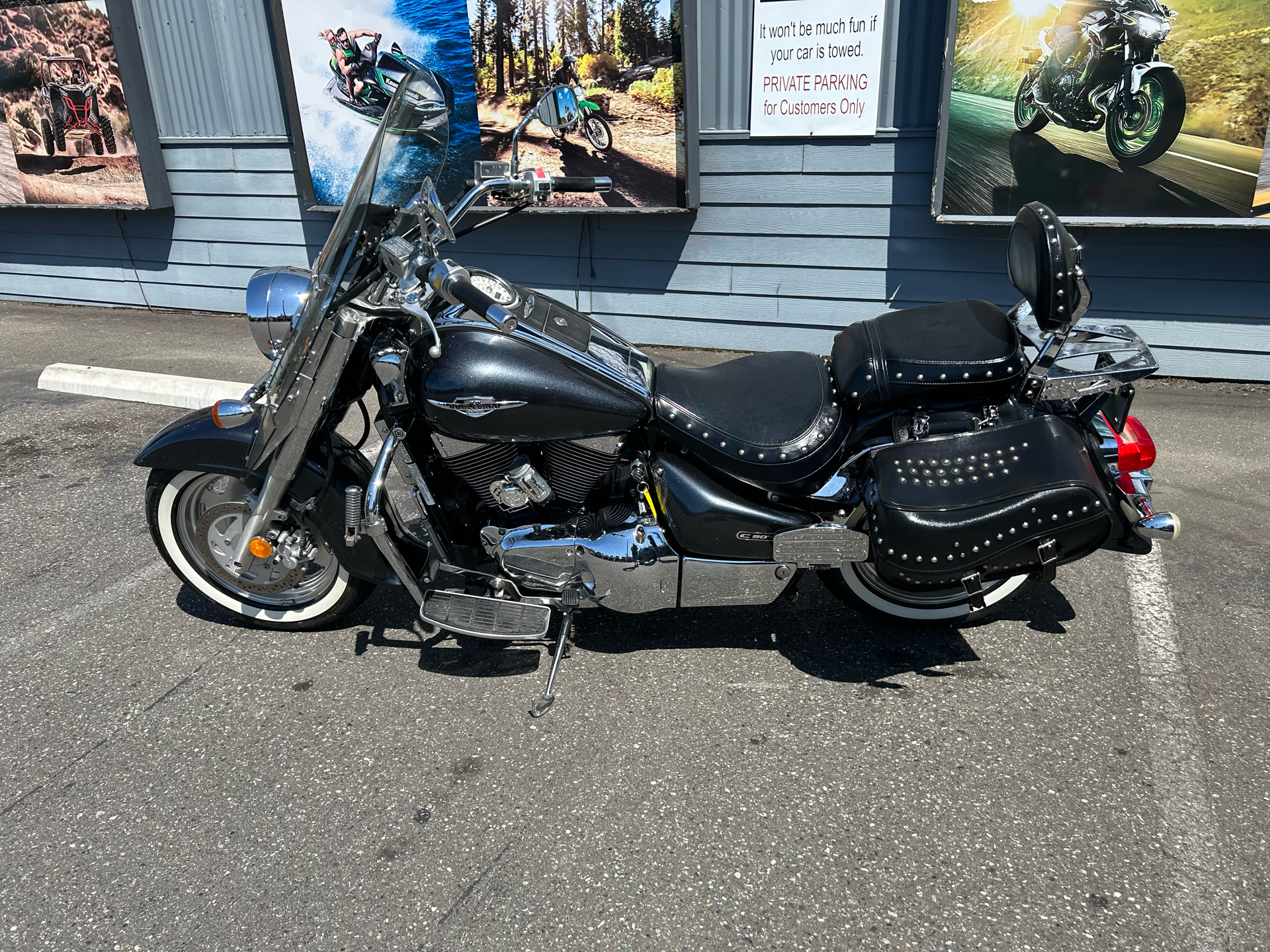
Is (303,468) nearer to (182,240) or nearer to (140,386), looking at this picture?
(140,386)

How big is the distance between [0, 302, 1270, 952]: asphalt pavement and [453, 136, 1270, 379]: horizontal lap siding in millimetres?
2242

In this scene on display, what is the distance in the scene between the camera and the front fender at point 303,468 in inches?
107

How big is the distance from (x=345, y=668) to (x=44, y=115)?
718 centimetres

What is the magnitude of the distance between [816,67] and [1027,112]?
125cm

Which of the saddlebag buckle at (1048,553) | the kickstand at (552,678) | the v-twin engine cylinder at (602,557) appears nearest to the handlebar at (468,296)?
the v-twin engine cylinder at (602,557)

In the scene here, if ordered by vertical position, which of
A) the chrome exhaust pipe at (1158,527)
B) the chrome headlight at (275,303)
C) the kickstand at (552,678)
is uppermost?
the chrome headlight at (275,303)

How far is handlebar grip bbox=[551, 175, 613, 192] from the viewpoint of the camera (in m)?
2.51

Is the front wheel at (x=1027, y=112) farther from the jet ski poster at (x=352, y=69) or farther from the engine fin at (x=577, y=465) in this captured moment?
the engine fin at (x=577, y=465)

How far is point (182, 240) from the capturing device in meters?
7.51

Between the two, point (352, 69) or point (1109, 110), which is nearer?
point (1109, 110)

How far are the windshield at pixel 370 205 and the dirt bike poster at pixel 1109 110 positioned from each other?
12.0 ft

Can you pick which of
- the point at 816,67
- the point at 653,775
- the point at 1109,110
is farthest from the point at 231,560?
the point at 1109,110

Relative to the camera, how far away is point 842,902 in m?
2.01

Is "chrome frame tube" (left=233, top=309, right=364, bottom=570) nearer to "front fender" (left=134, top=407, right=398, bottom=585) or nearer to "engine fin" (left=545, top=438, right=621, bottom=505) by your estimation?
"front fender" (left=134, top=407, right=398, bottom=585)
